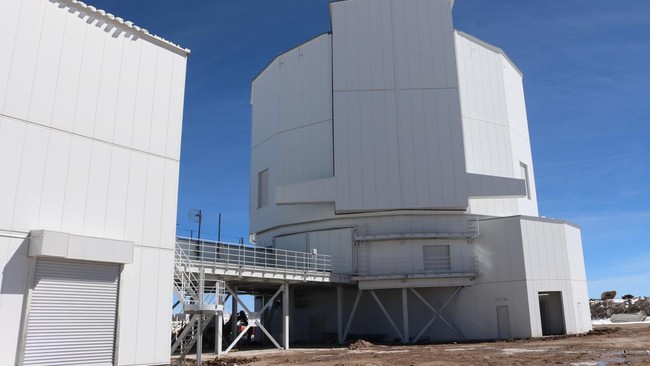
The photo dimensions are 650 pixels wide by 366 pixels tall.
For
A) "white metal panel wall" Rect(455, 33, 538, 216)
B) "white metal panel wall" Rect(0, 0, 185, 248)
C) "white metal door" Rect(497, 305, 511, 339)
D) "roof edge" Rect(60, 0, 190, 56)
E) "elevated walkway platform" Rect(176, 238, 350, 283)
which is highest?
"white metal panel wall" Rect(455, 33, 538, 216)

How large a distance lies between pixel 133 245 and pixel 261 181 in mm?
25496

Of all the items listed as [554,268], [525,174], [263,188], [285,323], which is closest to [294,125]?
[263,188]

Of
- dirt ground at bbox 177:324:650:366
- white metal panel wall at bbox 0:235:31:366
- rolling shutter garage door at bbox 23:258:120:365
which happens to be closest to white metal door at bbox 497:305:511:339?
dirt ground at bbox 177:324:650:366

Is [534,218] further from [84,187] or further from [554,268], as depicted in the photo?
[84,187]

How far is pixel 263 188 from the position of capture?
39.8m

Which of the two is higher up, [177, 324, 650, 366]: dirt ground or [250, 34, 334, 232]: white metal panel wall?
[250, 34, 334, 232]: white metal panel wall

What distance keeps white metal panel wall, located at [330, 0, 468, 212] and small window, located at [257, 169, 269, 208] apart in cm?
788

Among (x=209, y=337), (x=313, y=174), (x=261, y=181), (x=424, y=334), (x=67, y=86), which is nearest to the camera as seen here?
(x=67, y=86)

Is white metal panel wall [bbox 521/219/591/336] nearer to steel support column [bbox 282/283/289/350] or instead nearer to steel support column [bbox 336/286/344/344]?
steel support column [bbox 336/286/344/344]

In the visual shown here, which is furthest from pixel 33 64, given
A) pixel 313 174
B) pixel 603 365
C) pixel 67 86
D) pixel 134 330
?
pixel 313 174

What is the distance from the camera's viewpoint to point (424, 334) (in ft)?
105

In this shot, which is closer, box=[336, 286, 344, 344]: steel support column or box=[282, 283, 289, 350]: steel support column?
box=[282, 283, 289, 350]: steel support column

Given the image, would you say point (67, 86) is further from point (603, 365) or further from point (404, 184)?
point (404, 184)

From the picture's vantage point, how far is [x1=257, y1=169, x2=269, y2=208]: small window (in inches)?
1549
